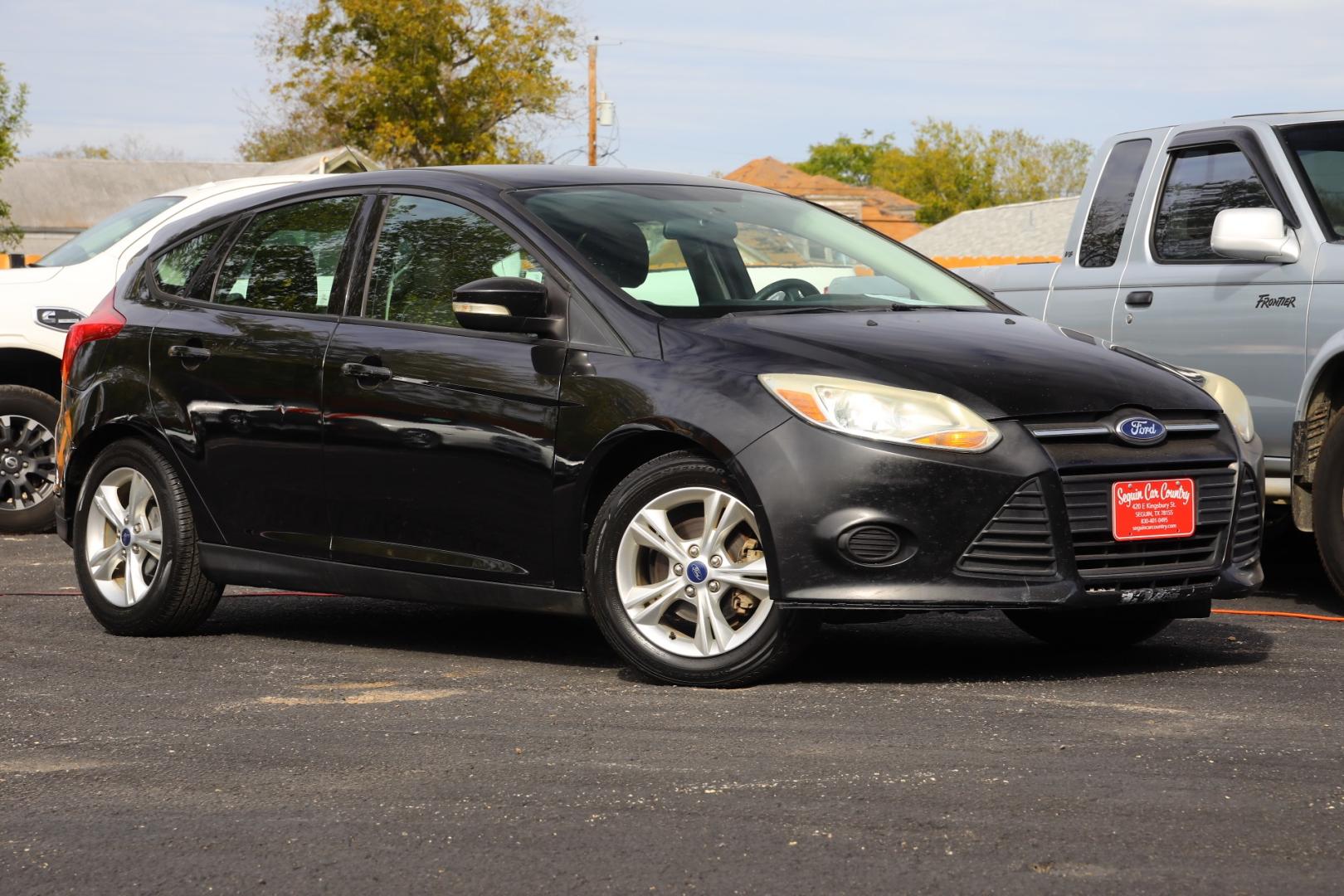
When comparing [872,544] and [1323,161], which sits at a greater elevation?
[1323,161]

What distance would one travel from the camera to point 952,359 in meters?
5.72

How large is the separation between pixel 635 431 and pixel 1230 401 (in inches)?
81.2

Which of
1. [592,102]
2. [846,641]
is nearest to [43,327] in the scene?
[846,641]

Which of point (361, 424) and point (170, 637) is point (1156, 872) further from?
point (170, 637)

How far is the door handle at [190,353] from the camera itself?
7.10 meters

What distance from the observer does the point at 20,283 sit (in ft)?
36.5

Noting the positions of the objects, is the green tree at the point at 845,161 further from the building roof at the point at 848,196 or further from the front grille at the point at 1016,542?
the front grille at the point at 1016,542

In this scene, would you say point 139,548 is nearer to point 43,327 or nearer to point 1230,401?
point 1230,401

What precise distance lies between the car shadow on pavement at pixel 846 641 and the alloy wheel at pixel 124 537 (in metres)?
0.35

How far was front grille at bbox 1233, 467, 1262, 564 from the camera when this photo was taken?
19.6 ft

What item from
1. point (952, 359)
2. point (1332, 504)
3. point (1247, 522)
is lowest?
point (1332, 504)

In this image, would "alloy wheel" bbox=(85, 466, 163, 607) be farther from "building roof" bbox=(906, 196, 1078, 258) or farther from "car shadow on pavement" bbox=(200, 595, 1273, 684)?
"building roof" bbox=(906, 196, 1078, 258)

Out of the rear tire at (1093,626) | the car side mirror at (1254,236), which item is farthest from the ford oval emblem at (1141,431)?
the car side mirror at (1254,236)

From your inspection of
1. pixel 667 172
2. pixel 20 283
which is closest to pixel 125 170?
pixel 20 283
